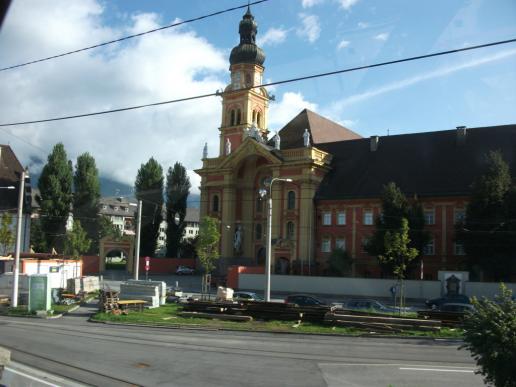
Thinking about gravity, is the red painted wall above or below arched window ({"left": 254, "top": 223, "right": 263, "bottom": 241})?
below

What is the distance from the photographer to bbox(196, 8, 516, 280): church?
54.2m

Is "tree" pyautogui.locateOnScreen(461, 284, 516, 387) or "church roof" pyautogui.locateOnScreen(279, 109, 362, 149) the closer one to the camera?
"tree" pyautogui.locateOnScreen(461, 284, 516, 387)

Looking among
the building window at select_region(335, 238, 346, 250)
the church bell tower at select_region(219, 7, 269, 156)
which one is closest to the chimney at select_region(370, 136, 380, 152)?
the building window at select_region(335, 238, 346, 250)

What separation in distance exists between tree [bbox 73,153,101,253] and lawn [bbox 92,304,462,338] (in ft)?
155

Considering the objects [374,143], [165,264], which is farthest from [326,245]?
[165,264]

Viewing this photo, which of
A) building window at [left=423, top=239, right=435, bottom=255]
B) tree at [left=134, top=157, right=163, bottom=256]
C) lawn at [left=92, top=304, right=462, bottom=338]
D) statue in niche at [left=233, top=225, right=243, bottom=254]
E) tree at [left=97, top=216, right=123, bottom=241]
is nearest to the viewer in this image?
lawn at [left=92, top=304, right=462, bottom=338]

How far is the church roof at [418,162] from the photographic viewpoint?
178 ft

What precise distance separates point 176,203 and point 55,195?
53.0 ft

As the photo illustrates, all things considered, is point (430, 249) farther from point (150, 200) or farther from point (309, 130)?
point (150, 200)

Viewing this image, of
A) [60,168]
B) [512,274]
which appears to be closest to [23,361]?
[512,274]

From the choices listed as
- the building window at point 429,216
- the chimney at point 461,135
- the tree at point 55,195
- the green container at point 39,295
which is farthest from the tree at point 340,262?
the tree at point 55,195

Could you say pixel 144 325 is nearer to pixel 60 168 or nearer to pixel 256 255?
pixel 256 255

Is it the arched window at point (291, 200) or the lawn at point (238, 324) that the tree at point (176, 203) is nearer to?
the arched window at point (291, 200)

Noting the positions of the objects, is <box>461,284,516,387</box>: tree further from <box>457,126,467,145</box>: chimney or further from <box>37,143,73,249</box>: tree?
<box>37,143,73,249</box>: tree
